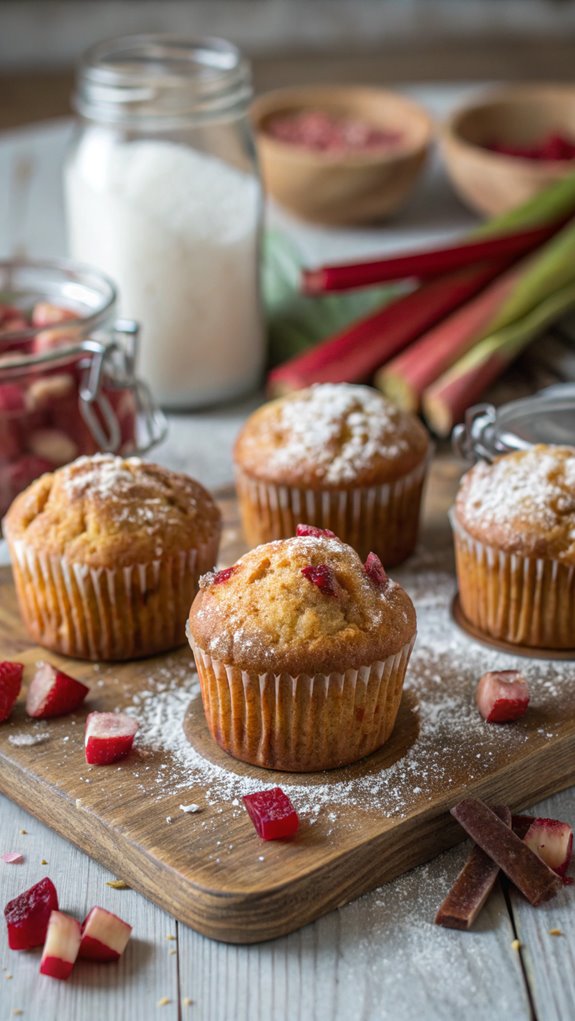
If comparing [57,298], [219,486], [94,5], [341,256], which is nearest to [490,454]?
[219,486]

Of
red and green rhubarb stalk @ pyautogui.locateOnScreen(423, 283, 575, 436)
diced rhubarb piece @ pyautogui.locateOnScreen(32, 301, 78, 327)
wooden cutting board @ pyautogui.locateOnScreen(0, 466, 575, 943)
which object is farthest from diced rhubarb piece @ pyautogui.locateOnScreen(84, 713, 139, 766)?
red and green rhubarb stalk @ pyautogui.locateOnScreen(423, 283, 575, 436)

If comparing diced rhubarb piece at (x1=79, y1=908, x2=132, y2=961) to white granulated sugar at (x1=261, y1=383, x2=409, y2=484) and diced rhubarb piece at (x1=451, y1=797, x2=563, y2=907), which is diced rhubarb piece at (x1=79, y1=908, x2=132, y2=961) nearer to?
diced rhubarb piece at (x1=451, y1=797, x2=563, y2=907)

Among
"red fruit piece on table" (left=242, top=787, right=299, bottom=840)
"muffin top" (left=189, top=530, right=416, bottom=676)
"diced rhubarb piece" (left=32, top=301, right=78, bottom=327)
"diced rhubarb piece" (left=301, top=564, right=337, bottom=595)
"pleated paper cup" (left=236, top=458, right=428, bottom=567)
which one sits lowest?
"pleated paper cup" (left=236, top=458, right=428, bottom=567)

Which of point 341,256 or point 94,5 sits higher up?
point 341,256

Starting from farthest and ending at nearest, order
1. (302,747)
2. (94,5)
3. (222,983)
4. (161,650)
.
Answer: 1. (94,5)
2. (161,650)
3. (302,747)
4. (222,983)

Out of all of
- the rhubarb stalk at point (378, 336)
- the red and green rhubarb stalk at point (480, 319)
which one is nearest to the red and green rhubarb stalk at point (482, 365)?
the red and green rhubarb stalk at point (480, 319)

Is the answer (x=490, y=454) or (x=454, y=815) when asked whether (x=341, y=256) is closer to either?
(x=490, y=454)
